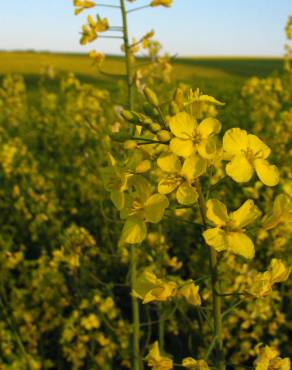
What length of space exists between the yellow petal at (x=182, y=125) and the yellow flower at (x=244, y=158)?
4.0 inches

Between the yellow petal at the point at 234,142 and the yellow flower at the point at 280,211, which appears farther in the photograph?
the yellow flower at the point at 280,211

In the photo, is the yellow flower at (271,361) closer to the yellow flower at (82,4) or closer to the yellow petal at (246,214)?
the yellow petal at (246,214)

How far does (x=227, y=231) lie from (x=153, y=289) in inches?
12.1

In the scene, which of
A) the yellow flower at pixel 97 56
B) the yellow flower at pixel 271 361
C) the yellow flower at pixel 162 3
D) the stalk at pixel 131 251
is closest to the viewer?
the yellow flower at pixel 271 361


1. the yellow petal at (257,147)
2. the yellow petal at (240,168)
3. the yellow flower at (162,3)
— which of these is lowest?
the yellow petal at (240,168)

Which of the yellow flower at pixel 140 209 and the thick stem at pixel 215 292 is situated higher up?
the yellow flower at pixel 140 209

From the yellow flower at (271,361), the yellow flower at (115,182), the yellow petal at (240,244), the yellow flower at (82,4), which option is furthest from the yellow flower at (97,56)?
the yellow flower at (271,361)

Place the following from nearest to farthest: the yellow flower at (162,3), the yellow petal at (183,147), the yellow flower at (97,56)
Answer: the yellow petal at (183,147)
the yellow flower at (162,3)
the yellow flower at (97,56)

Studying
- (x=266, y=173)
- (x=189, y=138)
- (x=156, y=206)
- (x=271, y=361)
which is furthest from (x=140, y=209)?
(x=271, y=361)

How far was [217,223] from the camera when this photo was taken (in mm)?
1493

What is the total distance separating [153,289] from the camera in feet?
5.28

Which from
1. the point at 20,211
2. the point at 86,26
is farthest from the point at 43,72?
the point at 86,26

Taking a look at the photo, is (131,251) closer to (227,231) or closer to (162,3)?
(227,231)

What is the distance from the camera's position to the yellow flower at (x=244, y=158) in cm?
148
